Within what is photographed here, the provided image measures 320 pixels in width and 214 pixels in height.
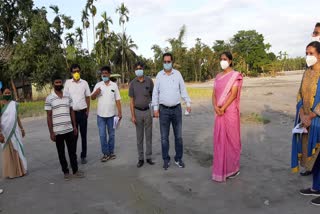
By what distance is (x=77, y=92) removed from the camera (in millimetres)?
5879

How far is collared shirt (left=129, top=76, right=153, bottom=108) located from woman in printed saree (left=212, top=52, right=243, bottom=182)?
4.49 feet

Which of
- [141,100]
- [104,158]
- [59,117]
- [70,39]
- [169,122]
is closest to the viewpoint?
[59,117]

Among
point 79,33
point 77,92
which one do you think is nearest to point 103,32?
point 79,33

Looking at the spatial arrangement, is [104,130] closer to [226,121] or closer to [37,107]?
[226,121]

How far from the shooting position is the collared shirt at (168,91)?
525cm

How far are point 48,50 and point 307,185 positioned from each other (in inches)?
1195

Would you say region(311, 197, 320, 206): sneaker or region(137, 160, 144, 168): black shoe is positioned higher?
region(311, 197, 320, 206): sneaker

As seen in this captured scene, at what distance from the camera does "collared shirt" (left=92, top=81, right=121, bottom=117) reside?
233 inches

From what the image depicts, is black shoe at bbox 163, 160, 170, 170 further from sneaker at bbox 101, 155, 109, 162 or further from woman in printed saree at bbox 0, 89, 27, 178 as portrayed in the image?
woman in printed saree at bbox 0, 89, 27, 178

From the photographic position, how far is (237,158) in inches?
191

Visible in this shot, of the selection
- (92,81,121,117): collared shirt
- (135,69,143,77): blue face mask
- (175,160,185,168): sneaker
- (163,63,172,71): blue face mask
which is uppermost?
(163,63,172,71): blue face mask

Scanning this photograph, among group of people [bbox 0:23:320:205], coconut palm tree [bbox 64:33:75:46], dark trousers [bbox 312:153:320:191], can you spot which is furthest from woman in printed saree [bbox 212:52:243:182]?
coconut palm tree [bbox 64:33:75:46]

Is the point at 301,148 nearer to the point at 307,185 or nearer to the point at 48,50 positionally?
the point at 307,185

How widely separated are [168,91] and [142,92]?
0.54 meters
